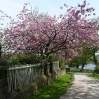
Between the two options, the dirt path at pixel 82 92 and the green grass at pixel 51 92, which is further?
the dirt path at pixel 82 92

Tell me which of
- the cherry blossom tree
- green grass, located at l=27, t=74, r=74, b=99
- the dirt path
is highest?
the cherry blossom tree

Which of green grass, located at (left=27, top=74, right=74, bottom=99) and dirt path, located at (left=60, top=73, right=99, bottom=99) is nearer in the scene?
green grass, located at (left=27, top=74, right=74, bottom=99)

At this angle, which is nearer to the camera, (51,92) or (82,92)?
(51,92)

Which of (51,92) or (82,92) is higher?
(51,92)

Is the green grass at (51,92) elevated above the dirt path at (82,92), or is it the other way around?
the green grass at (51,92)

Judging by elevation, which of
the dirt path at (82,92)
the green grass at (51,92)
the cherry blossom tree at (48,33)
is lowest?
the dirt path at (82,92)

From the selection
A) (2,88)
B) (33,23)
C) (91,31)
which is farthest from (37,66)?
(2,88)

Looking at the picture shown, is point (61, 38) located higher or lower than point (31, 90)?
higher

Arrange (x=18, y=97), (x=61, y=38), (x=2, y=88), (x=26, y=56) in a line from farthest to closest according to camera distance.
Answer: (x=26, y=56) → (x=61, y=38) → (x=18, y=97) → (x=2, y=88)

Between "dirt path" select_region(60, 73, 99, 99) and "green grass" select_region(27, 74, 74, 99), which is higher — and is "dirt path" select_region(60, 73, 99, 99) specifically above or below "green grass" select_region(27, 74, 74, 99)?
below

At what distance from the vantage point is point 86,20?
1579 centimetres

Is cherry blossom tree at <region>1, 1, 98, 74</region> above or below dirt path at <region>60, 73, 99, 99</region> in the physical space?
above

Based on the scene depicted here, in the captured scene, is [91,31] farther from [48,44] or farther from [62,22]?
[48,44]

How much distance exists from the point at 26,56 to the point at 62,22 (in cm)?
515
